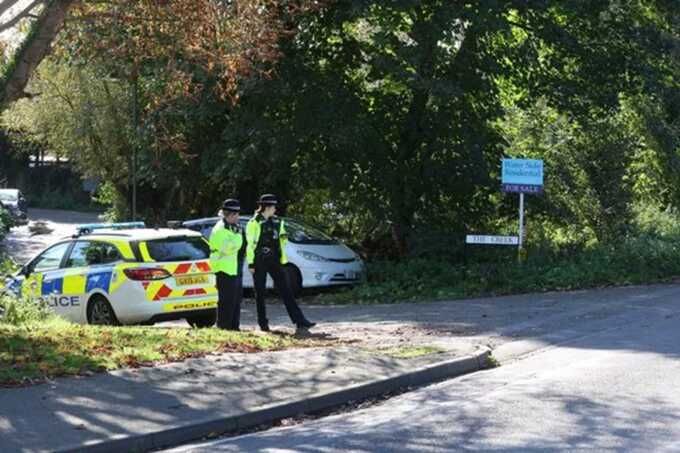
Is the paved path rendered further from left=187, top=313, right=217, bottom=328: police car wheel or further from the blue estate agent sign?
the blue estate agent sign

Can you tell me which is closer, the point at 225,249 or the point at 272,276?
the point at 225,249

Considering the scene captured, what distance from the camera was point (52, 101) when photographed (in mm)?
→ 31641

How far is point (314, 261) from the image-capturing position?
20188 millimetres

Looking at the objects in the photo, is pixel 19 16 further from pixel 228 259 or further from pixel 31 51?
pixel 228 259

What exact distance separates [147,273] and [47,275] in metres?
2.27

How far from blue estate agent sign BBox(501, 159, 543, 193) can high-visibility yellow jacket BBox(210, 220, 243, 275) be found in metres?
7.87

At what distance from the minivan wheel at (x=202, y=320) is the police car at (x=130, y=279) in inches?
0.6

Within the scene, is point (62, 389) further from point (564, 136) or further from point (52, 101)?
point (52, 101)

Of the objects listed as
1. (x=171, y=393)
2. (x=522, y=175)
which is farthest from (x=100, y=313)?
(x=522, y=175)

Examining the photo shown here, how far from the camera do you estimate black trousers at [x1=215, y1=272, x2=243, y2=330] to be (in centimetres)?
1359

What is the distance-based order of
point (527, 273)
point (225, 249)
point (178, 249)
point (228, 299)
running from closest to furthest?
point (225, 249)
point (228, 299)
point (178, 249)
point (527, 273)

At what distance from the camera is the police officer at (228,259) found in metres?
13.5

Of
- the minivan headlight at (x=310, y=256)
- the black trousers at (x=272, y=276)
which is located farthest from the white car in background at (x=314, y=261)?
the black trousers at (x=272, y=276)

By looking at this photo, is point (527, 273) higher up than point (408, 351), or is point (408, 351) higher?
point (527, 273)
